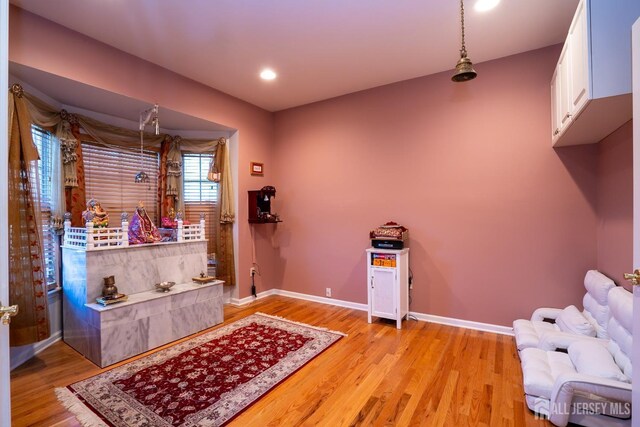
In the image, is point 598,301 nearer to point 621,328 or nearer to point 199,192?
point 621,328

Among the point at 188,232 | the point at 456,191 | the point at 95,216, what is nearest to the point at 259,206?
the point at 188,232

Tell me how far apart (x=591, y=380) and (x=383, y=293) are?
198 cm

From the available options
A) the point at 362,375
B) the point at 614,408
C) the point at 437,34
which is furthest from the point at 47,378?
the point at 437,34

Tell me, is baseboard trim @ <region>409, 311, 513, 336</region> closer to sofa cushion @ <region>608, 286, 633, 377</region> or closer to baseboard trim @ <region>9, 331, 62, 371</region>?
sofa cushion @ <region>608, 286, 633, 377</region>

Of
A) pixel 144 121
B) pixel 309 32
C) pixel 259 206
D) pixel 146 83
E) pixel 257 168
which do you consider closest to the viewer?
pixel 309 32

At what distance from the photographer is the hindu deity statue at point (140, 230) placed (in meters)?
3.23

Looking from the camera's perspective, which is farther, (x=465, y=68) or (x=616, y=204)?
(x=616, y=204)

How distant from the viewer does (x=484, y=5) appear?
2389 millimetres

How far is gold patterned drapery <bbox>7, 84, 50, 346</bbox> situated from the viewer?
2398 mm

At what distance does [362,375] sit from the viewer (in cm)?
244

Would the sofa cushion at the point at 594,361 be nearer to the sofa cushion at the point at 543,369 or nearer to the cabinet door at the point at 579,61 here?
the sofa cushion at the point at 543,369

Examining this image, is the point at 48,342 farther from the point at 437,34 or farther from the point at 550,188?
the point at 550,188

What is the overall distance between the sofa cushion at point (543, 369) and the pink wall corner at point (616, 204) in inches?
31.6

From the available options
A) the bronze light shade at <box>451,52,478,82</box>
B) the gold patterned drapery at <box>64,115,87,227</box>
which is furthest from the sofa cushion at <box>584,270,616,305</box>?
the gold patterned drapery at <box>64,115,87,227</box>
